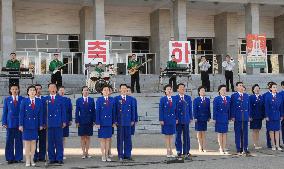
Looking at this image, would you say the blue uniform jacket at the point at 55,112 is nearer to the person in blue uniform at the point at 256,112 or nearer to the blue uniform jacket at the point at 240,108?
the blue uniform jacket at the point at 240,108

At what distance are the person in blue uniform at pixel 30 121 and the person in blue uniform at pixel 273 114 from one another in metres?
5.69

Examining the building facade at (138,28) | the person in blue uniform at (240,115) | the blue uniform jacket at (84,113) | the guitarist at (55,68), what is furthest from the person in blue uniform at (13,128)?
the building facade at (138,28)

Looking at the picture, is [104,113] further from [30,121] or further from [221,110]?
[221,110]

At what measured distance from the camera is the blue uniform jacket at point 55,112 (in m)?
9.05

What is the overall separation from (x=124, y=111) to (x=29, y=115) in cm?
208

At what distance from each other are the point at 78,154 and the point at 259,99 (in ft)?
16.0

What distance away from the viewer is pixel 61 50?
2898 cm

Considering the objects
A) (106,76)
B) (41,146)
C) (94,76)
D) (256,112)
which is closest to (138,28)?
(106,76)

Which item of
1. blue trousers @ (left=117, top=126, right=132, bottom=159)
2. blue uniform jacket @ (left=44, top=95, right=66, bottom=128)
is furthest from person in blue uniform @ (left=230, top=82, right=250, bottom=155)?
blue uniform jacket @ (left=44, top=95, right=66, bottom=128)

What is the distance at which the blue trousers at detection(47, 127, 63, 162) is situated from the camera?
29.6 feet

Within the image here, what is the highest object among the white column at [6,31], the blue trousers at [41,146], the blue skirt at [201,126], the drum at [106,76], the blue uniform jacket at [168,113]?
the white column at [6,31]

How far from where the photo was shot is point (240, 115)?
400 inches

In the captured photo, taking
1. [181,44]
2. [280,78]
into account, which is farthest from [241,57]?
[181,44]

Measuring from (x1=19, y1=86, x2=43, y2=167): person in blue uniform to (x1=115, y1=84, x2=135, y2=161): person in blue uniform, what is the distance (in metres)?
1.72
